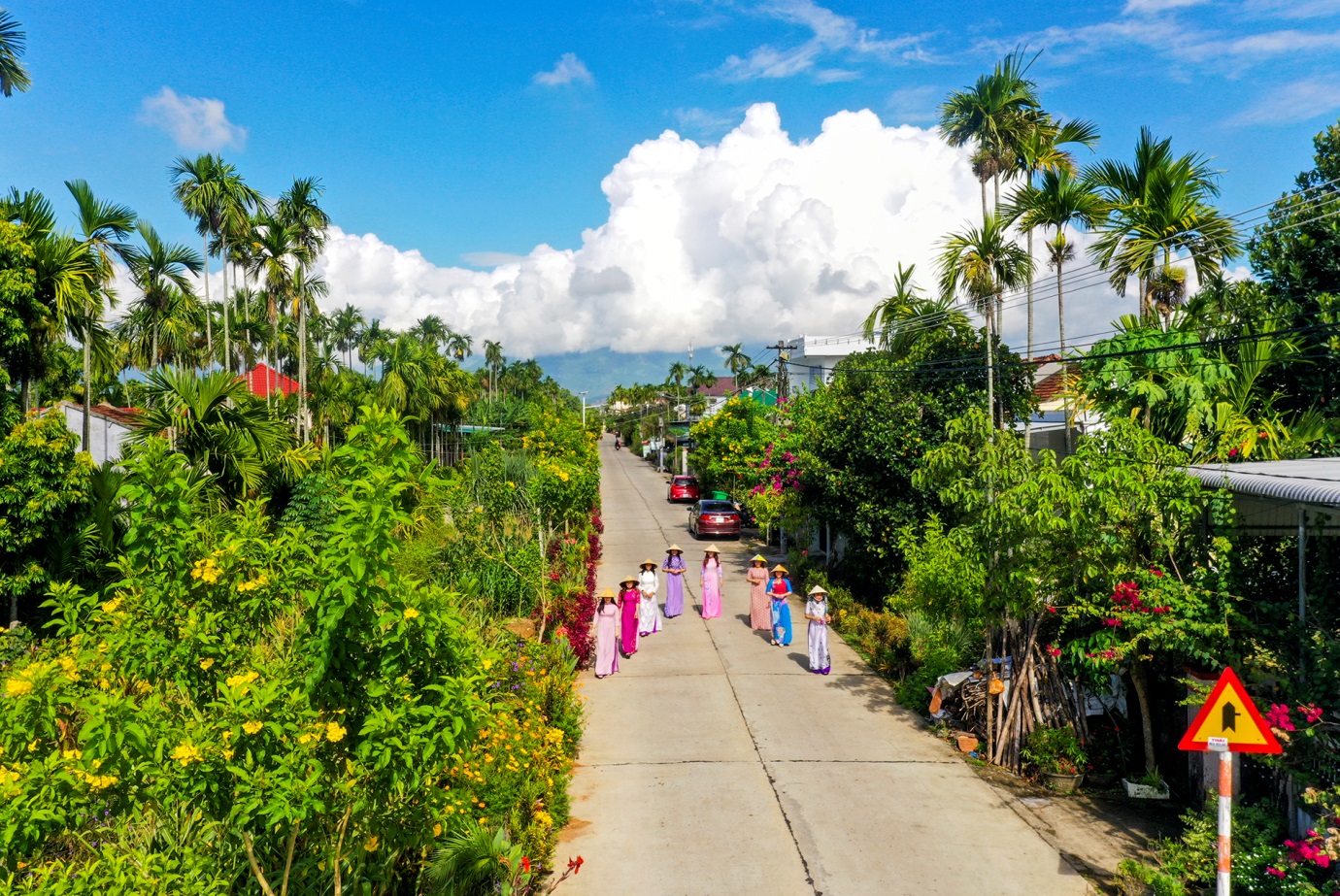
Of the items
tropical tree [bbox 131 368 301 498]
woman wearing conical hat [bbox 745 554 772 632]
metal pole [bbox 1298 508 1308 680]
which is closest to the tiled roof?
tropical tree [bbox 131 368 301 498]

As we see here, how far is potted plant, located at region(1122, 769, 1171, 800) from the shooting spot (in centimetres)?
868

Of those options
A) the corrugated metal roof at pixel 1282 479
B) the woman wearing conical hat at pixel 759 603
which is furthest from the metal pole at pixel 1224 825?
the woman wearing conical hat at pixel 759 603

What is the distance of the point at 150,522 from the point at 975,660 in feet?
36.2

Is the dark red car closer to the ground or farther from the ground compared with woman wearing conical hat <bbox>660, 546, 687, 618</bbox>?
farther from the ground

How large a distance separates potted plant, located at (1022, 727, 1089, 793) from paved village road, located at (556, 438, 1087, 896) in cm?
68

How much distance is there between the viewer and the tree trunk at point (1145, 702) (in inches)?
351

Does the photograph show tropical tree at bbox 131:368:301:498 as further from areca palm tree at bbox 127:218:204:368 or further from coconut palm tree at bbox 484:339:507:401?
coconut palm tree at bbox 484:339:507:401

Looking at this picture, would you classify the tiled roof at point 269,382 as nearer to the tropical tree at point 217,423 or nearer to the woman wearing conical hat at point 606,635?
the tropical tree at point 217,423

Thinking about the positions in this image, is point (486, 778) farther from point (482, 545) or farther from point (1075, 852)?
point (482, 545)

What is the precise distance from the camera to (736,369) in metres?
102

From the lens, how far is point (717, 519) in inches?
1147

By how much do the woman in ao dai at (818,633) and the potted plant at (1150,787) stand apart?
5.53 meters

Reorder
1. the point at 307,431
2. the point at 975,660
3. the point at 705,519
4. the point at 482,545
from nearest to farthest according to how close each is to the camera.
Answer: the point at 975,660
the point at 482,545
the point at 705,519
the point at 307,431

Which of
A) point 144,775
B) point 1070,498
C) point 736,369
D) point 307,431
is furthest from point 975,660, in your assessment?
point 736,369
